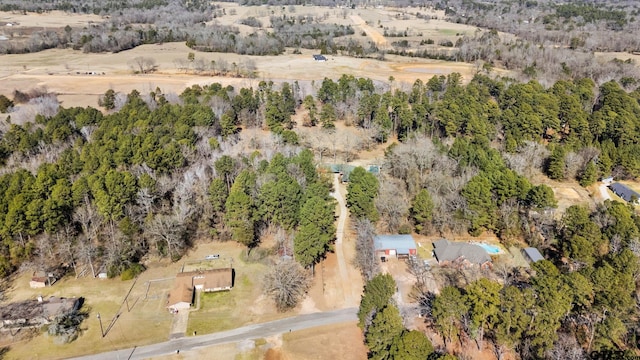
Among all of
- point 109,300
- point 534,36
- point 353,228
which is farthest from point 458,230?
point 534,36

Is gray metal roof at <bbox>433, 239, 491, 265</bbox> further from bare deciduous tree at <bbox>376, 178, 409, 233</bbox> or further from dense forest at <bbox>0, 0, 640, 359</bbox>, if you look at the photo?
bare deciduous tree at <bbox>376, 178, 409, 233</bbox>

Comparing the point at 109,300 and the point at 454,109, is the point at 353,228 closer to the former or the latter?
the point at 109,300

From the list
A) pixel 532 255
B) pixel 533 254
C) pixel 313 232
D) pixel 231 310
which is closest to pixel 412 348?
pixel 313 232

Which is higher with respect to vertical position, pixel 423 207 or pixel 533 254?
pixel 423 207

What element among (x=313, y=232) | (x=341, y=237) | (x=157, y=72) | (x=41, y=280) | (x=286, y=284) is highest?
(x=157, y=72)

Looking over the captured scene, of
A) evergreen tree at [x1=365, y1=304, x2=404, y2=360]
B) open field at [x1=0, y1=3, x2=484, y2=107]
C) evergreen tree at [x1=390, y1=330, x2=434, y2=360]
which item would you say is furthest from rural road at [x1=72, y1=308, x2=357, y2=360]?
open field at [x1=0, y1=3, x2=484, y2=107]

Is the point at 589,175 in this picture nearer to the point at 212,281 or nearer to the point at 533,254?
the point at 533,254

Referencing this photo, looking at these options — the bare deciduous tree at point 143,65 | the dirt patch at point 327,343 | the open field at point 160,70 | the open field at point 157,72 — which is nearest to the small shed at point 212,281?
the dirt patch at point 327,343

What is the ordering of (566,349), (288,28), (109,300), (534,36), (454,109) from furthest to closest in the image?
(288,28), (534,36), (454,109), (109,300), (566,349)
